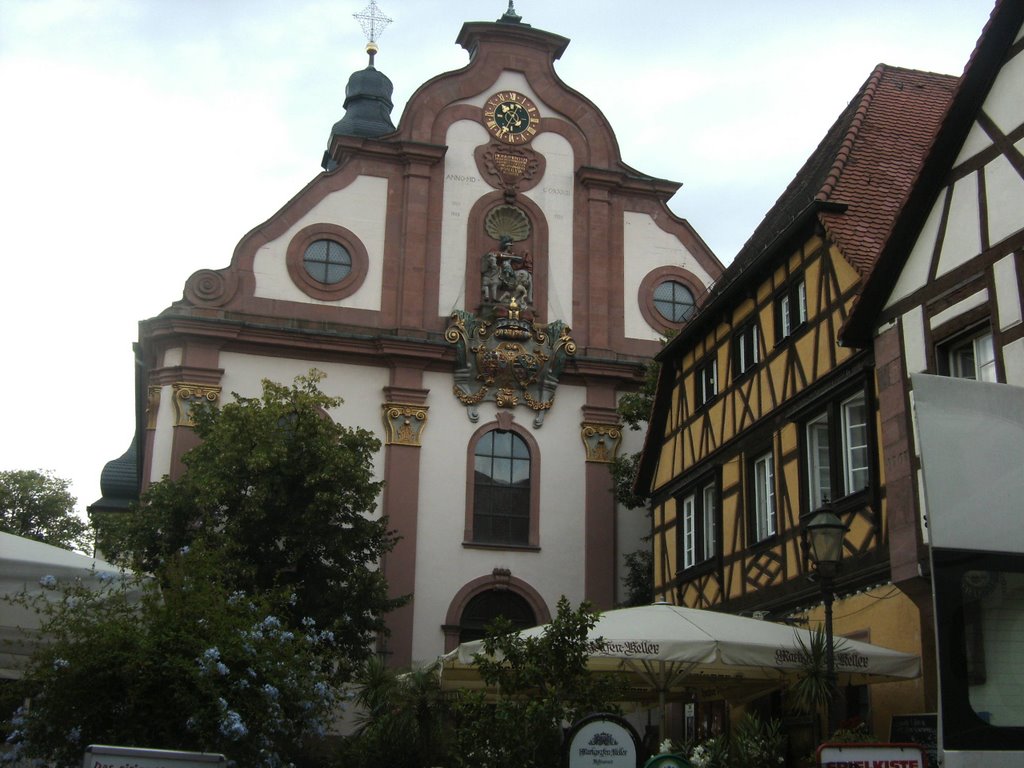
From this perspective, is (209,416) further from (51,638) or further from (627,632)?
(51,638)

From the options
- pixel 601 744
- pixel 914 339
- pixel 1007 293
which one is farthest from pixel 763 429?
pixel 601 744

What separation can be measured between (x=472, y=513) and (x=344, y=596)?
652 centimetres

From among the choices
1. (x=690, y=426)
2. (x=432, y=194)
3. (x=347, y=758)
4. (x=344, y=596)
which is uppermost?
(x=432, y=194)

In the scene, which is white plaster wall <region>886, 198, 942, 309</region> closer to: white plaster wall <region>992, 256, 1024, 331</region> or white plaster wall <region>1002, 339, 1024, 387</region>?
white plaster wall <region>992, 256, 1024, 331</region>

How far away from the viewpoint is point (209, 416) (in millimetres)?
24312

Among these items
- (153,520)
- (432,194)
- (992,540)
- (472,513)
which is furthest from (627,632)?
(432,194)

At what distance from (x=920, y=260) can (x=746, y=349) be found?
5.46 m

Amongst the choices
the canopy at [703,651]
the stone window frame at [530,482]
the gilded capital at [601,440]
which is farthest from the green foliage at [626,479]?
the canopy at [703,651]

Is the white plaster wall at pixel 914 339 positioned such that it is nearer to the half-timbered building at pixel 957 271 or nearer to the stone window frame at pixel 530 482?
the half-timbered building at pixel 957 271

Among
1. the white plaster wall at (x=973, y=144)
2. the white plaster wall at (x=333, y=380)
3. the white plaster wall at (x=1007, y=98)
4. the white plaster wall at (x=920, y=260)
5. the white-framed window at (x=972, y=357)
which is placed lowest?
the white-framed window at (x=972, y=357)

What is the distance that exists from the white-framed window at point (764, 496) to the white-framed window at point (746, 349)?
4.50ft

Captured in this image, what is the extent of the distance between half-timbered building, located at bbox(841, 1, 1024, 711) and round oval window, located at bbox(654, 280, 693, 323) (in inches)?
679

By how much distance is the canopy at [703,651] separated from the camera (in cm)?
1251

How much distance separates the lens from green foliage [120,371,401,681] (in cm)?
2219
